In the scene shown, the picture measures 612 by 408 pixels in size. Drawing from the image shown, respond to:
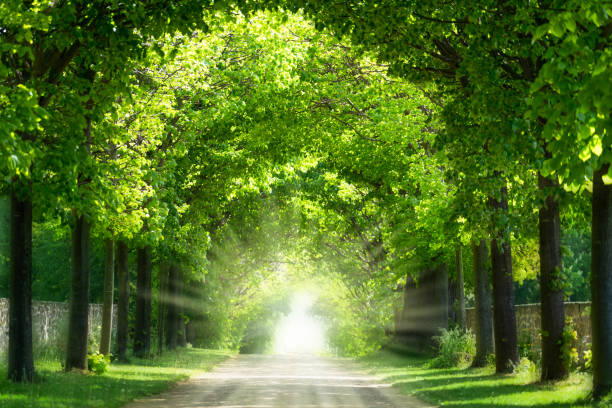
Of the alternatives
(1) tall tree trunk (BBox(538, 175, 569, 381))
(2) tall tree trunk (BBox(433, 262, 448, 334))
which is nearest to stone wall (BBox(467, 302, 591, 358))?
(1) tall tree trunk (BBox(538, 175, 569, 381))

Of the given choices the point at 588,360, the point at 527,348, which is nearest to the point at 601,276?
the point at 588,360

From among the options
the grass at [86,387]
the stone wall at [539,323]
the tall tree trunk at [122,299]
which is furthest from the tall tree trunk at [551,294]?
the tall tree trunk at [122,299]

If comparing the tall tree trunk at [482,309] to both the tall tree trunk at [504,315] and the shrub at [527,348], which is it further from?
the tall tree trunk at [504,315]

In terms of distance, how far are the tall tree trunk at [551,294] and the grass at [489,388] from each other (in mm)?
459

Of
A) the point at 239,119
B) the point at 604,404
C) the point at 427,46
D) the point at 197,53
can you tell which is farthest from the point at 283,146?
the point at 604,404

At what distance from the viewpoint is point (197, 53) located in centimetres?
2166

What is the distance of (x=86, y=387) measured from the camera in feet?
50.5

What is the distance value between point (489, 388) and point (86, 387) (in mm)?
8926

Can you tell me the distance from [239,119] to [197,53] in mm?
5467

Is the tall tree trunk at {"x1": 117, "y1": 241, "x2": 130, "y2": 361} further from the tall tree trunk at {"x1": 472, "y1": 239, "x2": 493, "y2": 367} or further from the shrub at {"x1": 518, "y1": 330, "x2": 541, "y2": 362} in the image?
the shrub at {"x1": 518, "y1": 330, "x2": 541, "y2": 362}

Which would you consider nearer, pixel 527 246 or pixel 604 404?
pixel 604 404

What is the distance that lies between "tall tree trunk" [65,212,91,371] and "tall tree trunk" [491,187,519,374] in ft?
36.3

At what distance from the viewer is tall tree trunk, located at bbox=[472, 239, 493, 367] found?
77.0 feet

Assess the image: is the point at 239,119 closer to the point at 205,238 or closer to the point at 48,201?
the point at 205,238
